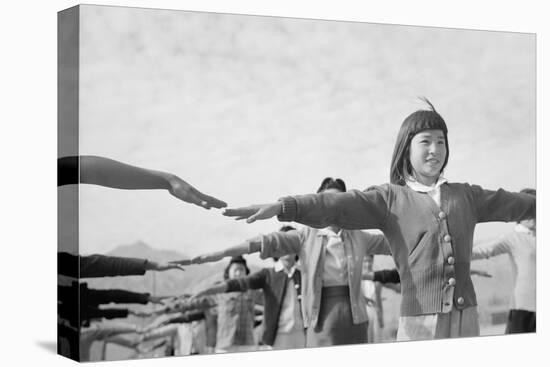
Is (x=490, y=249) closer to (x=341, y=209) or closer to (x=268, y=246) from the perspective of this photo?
(x=341, y=209)

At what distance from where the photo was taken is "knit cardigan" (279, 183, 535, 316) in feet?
27.1

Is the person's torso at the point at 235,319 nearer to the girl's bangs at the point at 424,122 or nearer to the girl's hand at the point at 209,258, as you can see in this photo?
the girl's hand at the point at 209,258

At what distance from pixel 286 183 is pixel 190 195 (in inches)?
28.1

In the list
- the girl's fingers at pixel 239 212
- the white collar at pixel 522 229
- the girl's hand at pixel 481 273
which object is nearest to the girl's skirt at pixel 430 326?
the girl's hand at pixel 481 273

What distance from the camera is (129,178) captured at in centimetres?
758

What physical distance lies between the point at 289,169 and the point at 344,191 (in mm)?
453

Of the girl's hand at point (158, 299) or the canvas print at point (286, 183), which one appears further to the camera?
the girl's hand at point (158, 299)

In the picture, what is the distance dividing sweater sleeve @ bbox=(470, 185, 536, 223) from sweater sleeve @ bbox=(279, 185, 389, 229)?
2.64 feet

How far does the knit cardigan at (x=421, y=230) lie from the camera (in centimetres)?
826

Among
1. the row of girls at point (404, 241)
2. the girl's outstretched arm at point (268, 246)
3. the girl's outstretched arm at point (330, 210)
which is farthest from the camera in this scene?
the row of girls at point (404, 241)

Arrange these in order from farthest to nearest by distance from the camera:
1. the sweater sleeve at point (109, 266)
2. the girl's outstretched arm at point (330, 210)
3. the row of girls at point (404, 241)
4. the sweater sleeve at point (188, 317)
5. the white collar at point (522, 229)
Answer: the white collar at point (522, 229) < the row of girls at point (404, 241) < the girl's outstretched arm at point (330, 210) < the sweater sleeve at point (188, 317) < the sweater sleeve at point (109, 266)

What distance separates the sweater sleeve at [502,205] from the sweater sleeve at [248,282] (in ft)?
5.87

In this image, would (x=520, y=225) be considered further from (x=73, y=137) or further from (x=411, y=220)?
(x=73, y=137)

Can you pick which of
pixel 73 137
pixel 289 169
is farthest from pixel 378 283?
pixel 73 137
